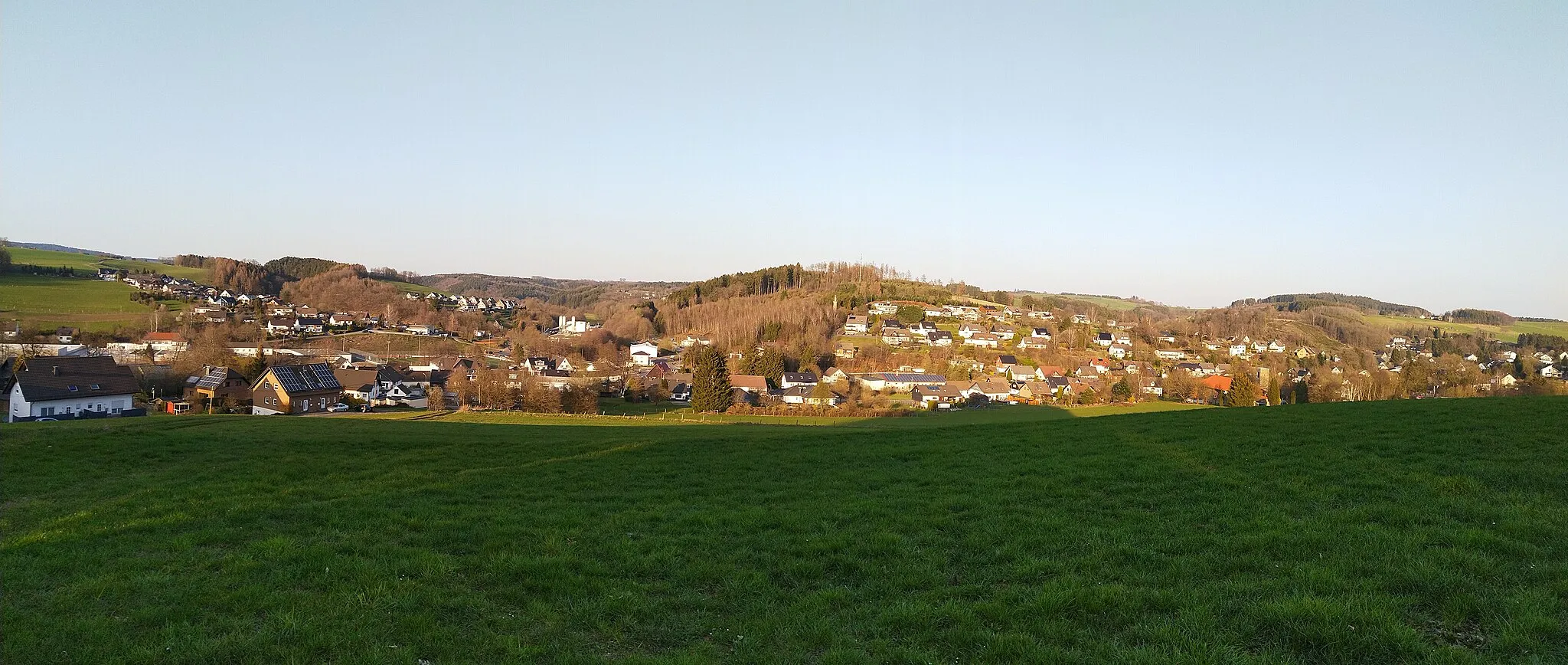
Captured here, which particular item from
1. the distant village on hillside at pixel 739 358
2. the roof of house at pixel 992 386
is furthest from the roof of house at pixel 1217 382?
the roof of house at pixel 992 386

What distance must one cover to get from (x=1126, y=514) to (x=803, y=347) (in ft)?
316

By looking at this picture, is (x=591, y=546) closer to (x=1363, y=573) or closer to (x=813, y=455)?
(x=1363, y=573)

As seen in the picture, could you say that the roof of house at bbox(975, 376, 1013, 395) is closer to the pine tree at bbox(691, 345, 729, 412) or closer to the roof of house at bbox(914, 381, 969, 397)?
the roof of house at bbox(914, 381, 969, 397)

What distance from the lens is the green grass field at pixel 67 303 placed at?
90750mm

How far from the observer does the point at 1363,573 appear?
266 inches

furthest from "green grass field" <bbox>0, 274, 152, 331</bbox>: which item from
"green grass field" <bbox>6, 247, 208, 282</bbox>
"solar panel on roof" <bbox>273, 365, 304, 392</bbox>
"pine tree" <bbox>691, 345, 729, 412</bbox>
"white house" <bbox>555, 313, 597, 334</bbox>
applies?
"pine tree" <bbox>691, 345, 729, 412</bbox>

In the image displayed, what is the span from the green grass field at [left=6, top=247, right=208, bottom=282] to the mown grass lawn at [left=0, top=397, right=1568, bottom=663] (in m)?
160

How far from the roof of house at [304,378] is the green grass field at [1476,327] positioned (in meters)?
187

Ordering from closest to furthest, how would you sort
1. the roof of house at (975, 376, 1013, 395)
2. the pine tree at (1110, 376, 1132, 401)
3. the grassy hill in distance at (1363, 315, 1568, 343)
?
the pine tree at (1110, 376, 1132, 401) < the roof of house at (975, 376, 1013, 395) < the grassy hill in distance at (1363, 315, 1568, 343)

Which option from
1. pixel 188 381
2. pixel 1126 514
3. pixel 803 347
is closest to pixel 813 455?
pixel 1126 514

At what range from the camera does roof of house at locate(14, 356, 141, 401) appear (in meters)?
48.2

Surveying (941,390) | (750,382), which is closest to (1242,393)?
(941,390)

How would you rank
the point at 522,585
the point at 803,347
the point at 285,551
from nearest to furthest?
1. the point at 522,585
2. the point at 285,551
3. the point at 803,347

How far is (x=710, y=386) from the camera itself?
211 feet
